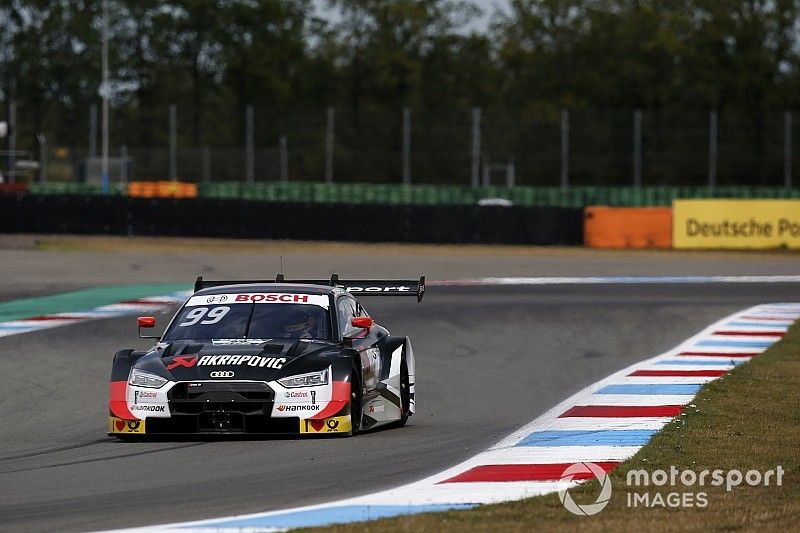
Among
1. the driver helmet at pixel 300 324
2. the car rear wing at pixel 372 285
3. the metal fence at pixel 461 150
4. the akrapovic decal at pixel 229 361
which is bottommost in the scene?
the akrapovic decal at pixel 229 361

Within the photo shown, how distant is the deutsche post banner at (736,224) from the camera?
1603 inches

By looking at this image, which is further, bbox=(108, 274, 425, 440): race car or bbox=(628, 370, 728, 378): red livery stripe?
bbox=(628, 370, 728, 378): red livery stripe

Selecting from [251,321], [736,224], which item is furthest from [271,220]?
[251,321]

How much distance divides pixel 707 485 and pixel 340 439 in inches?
119

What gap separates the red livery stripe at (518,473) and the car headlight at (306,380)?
1.76 meters

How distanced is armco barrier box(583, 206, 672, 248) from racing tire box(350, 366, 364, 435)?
29041mm

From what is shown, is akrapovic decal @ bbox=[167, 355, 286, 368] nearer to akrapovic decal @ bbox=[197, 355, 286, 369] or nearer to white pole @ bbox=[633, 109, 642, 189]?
akrapovic decal @ bbox=[197, 355, 286, 369]

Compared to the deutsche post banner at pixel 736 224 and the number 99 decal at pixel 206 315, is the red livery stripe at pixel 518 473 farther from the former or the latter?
the deutsche post banner at pixel 736 224

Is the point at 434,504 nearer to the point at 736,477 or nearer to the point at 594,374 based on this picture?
the point at 736,477

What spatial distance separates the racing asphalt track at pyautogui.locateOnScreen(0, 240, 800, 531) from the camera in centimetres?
846

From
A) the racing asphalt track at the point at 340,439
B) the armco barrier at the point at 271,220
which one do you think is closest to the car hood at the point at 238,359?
the racing asphalt track at the point at 340,439

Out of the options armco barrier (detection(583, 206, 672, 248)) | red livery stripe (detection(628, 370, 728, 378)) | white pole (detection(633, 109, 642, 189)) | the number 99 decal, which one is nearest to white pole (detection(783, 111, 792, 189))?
white pole (detection(633, 109, 642, 189))

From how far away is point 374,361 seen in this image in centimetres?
1205

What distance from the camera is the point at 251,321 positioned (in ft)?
38.9
